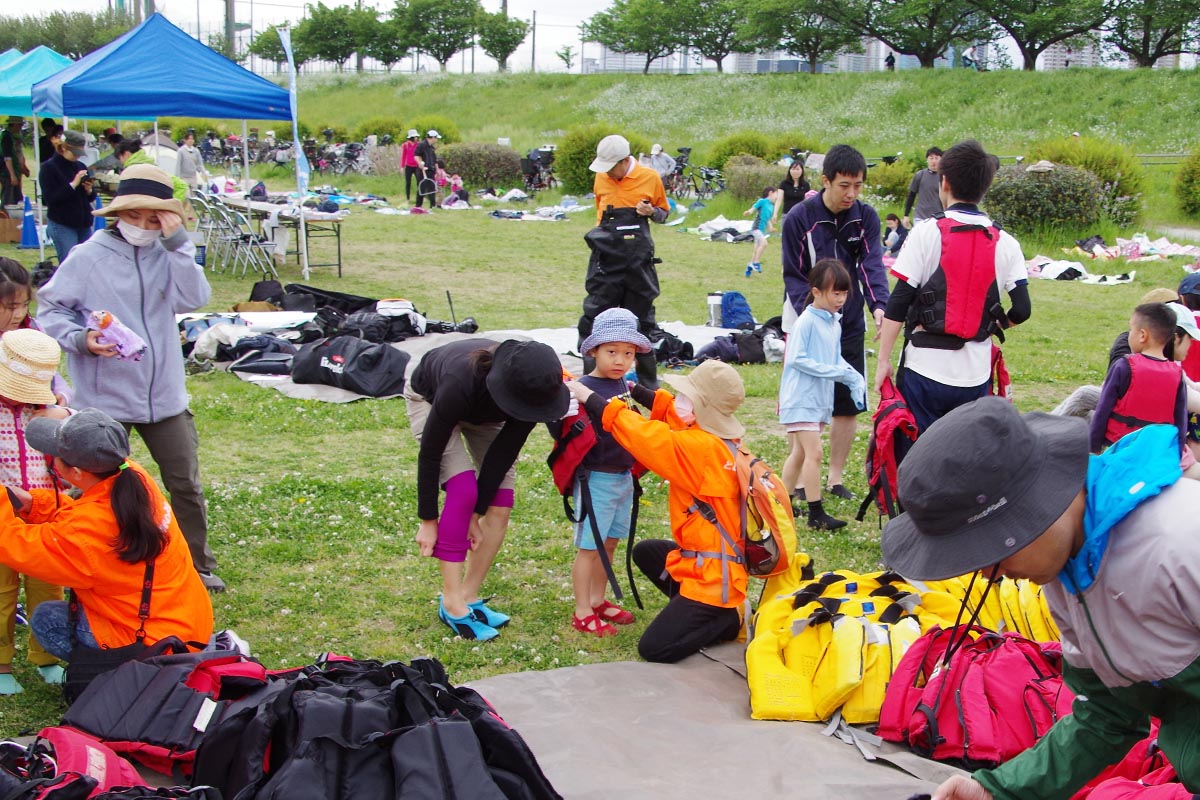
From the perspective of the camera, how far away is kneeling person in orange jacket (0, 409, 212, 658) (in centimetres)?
357

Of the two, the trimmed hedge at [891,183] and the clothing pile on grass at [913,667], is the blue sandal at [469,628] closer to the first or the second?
the clothing pile on grass at [913,667]

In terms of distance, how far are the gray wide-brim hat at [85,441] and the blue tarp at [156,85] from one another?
9585mm

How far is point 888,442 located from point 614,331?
1432mm

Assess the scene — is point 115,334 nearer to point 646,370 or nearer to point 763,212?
point 646,370

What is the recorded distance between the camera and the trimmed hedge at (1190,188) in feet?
69.0

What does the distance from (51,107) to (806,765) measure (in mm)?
11781

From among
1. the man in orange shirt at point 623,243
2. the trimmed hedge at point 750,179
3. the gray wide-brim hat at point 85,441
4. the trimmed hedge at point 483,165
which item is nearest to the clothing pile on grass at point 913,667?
the gray wide-brim hat at point 85,441

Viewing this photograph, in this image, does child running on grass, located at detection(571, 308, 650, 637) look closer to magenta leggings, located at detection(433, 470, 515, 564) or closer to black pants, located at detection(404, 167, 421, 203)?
magenta leggings, located at detection(433, 470, 515, 564)

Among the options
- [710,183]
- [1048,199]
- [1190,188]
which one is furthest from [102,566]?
[710,183]

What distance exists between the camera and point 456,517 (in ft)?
14.8

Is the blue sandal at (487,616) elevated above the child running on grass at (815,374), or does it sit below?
below

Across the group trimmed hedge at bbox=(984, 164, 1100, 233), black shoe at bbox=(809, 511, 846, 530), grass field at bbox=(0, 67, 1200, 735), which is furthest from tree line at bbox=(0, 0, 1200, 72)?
black shoe at bbox=(809, 511, 846, 530)

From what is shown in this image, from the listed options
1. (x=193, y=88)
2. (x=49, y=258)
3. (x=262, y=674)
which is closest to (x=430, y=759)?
(x=262, y=674)

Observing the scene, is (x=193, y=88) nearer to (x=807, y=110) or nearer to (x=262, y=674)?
(x=262, y=674)
